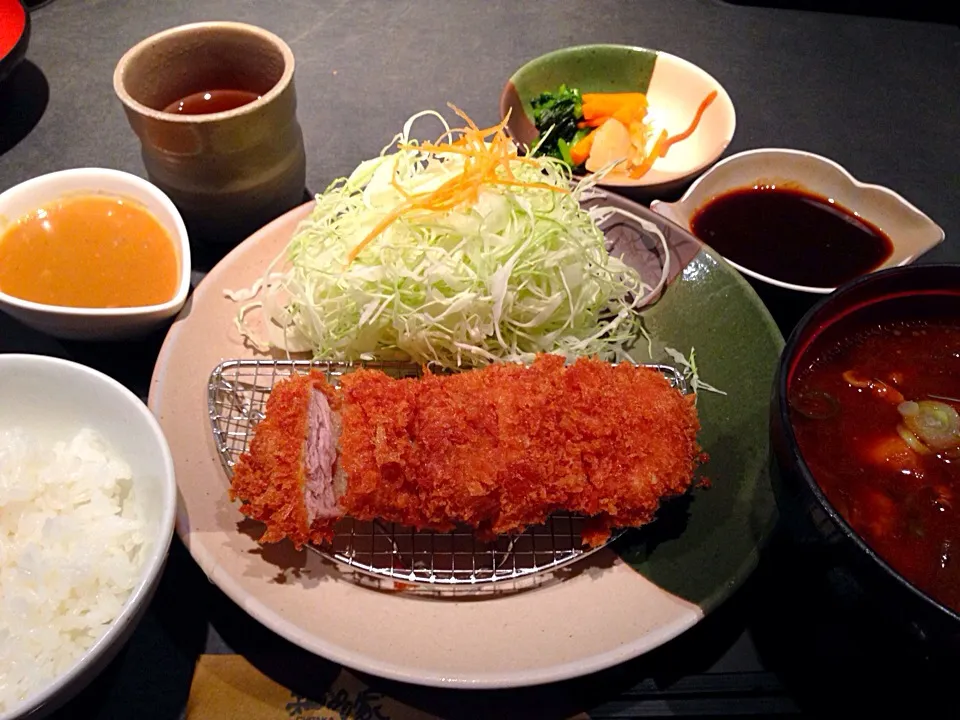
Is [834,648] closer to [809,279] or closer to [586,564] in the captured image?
[586,564]

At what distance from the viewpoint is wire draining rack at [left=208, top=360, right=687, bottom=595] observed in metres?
1.71

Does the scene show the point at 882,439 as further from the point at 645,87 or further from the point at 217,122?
the point at 645,87

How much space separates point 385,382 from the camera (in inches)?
73.9

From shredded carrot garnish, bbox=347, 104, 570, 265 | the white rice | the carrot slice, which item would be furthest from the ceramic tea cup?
the carrot slice

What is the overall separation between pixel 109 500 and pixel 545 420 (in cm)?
118

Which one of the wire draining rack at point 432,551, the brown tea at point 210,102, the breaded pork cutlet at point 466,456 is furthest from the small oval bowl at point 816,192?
the brown tea at point 210,102

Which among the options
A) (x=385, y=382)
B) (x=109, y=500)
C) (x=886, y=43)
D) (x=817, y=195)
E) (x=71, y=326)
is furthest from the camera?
(x=886, y=43)

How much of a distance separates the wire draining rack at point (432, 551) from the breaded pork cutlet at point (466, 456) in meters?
0.08

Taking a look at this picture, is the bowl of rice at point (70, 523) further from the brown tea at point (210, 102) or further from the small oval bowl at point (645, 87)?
the small oval bowl at point (645, 87)

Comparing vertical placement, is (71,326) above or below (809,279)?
below

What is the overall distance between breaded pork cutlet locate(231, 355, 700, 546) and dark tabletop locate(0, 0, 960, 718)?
1.17ft

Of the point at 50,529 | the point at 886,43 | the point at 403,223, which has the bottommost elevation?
the point at 50,529

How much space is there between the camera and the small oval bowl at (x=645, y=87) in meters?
2.92

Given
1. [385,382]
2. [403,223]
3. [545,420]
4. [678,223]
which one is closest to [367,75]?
[403,223]
